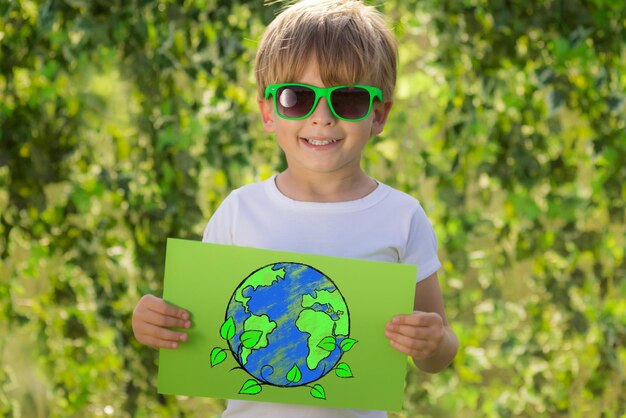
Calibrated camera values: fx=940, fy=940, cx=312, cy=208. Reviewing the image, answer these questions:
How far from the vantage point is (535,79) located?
309 centimetres

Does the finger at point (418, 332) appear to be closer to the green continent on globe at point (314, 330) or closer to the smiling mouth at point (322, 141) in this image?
the green continent on globe at point (314, 330)

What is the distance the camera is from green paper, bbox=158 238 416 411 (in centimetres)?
167

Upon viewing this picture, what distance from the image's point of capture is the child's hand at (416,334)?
1.63m

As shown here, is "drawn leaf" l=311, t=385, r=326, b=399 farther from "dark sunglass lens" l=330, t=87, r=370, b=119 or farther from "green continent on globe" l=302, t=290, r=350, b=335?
"dark sunglass lens" l=330, t=87, r=370, b=119

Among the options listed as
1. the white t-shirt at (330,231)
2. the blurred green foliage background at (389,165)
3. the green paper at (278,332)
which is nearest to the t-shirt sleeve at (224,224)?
the white t-shirt at (330,231)

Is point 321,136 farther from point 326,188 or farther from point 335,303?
point 335,303

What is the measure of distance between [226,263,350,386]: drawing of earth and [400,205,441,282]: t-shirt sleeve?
0.61 ft

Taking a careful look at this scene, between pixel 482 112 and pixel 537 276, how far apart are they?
0.59m

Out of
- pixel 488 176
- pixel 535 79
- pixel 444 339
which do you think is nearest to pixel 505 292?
pixel 488 176

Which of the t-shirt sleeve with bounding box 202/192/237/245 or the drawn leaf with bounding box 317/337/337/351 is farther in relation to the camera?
the t-shirt sleeve with bounding box 202/192/237/245

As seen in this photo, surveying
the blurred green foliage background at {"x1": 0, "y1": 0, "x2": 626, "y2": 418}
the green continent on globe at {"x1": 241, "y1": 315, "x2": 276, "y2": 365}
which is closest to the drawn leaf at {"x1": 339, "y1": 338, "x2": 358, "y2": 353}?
the green continent on globe at {"x1": 241, "y1": 315, "x2": 276, "y2": 365}

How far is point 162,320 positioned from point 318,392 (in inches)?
12.0

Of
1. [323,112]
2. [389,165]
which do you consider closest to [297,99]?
[323,112]

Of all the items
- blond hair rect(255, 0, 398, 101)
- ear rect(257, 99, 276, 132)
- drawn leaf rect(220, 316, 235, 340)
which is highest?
blond hair rect(255, 0, 398, 101)
